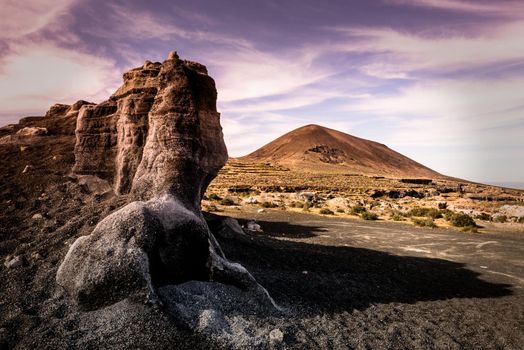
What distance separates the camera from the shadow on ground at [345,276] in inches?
377

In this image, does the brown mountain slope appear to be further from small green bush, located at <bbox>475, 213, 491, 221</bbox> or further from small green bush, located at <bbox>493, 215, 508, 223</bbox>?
small green bush, located at <bbox>493, 215, 508, 223</bbox>

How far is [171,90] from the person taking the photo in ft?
35.7

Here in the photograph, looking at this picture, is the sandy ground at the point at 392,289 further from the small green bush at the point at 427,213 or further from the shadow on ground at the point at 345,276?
the small green bush at the point at 427,213

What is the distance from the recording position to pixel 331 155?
126 meters

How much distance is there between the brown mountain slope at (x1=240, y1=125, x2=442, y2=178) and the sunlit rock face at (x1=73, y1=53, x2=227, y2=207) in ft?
283

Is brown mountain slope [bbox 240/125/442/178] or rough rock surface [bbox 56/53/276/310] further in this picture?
brown mountain slope [bbox 240/125/442/178]

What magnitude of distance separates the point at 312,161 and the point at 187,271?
356 feet

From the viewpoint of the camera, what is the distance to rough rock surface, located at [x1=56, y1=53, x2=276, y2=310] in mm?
6793

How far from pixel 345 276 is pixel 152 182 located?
7.05 m

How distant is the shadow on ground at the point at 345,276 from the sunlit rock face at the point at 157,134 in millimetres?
3347

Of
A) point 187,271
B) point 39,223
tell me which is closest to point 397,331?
point 187,271

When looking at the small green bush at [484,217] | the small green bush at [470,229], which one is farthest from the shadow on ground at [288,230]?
the small green bush at [484,217]

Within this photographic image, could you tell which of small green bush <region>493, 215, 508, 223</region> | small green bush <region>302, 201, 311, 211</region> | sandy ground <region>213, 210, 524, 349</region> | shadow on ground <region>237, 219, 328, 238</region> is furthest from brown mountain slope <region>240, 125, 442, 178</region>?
sandy ground <region>213, 210, 524, 349</region>

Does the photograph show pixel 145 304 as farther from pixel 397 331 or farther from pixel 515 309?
pixel 515 309
